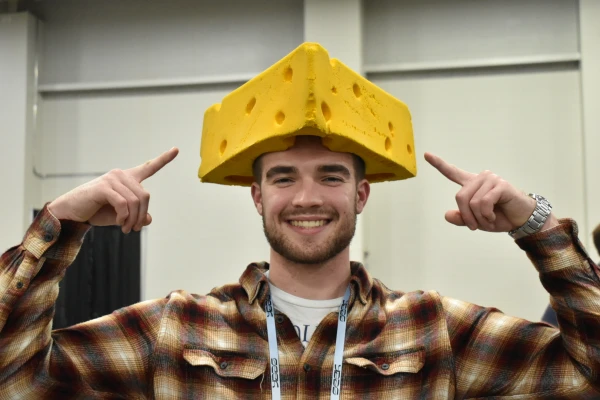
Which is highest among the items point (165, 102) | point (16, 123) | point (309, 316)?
point (165, 102)

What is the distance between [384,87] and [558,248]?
2.94m

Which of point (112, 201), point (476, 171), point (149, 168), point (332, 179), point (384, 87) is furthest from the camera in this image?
point (384, 87)

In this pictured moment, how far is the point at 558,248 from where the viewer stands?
1469mm

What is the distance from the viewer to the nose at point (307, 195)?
1555 millimetres

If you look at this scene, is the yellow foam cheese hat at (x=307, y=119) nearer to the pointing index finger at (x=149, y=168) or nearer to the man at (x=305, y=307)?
the man at (x=305, y=307)

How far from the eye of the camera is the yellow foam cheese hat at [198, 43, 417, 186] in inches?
59.3

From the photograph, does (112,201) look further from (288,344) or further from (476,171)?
(476,171)

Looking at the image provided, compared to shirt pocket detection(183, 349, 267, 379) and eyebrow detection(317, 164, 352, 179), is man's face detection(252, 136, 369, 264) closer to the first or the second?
eyebrow detection(317, 164, 352, 179)

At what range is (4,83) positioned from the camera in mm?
4555

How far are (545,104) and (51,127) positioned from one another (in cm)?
322

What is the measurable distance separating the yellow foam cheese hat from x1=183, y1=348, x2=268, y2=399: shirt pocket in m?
0.47

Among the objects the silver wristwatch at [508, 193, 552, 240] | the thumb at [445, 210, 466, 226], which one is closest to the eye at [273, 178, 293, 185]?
the thumb at [445, 210, 466, 226]

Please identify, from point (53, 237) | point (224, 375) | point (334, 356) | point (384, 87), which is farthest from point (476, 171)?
point (53, 237)

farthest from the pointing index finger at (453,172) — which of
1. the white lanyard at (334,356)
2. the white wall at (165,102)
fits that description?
the white wall at (165,102)
